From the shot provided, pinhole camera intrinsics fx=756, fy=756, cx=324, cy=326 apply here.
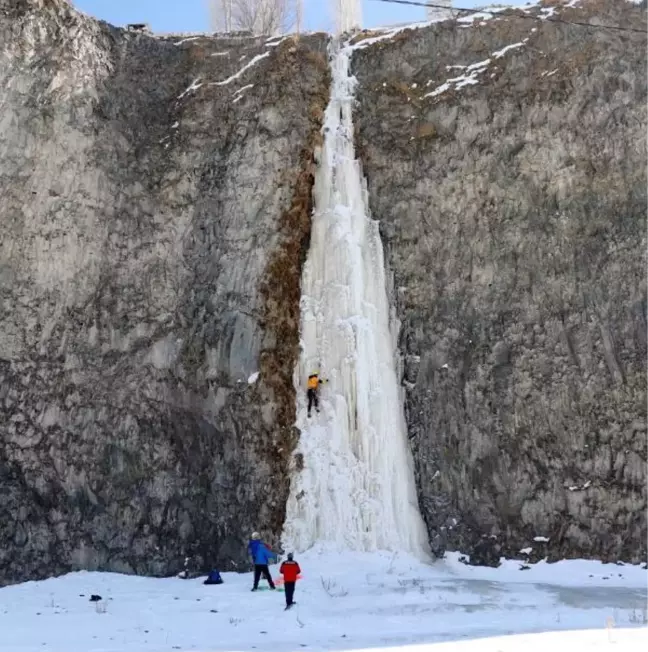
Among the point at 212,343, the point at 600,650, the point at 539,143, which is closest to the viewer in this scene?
the point at 600,650

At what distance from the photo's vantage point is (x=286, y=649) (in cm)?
772

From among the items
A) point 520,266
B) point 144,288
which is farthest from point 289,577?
point 520,266

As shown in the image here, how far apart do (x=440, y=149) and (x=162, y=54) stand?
8342 mm

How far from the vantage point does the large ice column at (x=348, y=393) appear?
612 inches

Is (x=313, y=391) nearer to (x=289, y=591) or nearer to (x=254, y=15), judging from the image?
(x=289, y=591)

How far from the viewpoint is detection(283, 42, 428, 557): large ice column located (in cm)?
1555

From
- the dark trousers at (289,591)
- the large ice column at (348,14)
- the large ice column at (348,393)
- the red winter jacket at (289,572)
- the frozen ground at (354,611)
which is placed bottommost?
the frozen ground at (354,611)

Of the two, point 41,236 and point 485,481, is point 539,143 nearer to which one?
point 485,481

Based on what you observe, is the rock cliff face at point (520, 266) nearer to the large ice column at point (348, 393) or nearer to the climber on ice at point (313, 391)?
the large ice column at point (348, 393)

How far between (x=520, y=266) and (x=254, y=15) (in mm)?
21372

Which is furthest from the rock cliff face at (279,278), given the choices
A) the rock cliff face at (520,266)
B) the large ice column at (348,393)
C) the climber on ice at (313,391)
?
the climber on ice at (313,391)

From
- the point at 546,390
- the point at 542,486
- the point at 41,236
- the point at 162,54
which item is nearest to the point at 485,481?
the point at 542,486

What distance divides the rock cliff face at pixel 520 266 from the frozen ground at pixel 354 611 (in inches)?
62.0

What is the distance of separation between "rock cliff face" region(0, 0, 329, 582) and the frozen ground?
5.21 ft
